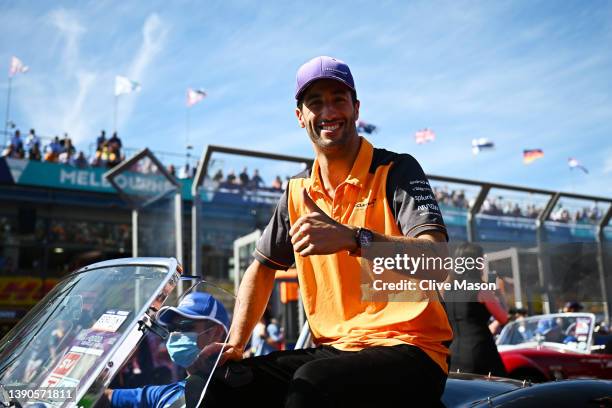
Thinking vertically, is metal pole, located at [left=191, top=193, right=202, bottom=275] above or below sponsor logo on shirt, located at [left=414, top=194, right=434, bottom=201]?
above

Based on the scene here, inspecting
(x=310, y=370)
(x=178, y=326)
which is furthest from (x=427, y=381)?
(x=178, y=326)

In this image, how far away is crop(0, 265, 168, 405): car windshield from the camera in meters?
1.69

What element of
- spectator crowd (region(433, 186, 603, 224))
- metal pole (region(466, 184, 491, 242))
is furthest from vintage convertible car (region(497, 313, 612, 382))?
spectator crowd (region(433, 186, 603, 224))

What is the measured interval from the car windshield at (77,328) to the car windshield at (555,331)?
709 centimetres

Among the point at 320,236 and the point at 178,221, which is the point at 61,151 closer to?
the point at 178,221

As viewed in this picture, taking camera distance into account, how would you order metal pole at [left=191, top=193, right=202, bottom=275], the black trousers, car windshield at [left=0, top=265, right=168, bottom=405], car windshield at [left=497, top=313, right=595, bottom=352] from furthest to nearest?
metal pole at [left=191, top=193, right=202, bottom=275] < car windshield at [left=497, top=313, right=595, bottom=352] < car windshield at [left=0, top=265, right=168, bottom=405] < the black trousers

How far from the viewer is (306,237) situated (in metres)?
1.62

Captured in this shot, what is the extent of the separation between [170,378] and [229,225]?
7.28 metres

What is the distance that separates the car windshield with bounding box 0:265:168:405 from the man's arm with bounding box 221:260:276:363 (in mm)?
400

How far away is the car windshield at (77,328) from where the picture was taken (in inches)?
66.6

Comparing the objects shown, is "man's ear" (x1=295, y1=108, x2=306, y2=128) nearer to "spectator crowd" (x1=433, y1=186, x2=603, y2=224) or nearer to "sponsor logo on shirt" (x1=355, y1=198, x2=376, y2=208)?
"sponsor logo on shirt" (x1=355, y1=198, x2=376, y2=208)

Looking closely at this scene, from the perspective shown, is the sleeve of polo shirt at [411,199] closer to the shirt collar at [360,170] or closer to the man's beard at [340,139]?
the shirt collar at [360,170]

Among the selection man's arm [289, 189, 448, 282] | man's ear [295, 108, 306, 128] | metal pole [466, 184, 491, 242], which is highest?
metal pole [466, 184, 491, 242]

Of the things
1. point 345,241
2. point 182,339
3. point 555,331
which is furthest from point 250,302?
point 555,331
